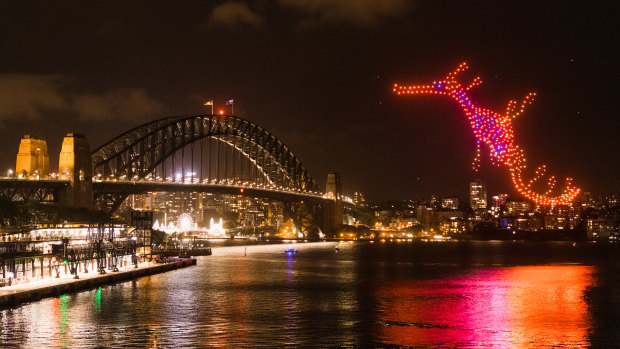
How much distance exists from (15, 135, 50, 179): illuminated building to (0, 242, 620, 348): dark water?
4435 cm

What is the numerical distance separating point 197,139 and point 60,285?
256ft

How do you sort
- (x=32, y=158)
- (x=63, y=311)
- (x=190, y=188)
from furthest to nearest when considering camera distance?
(x=190, y=188), (x=32, y=158), (x=63, y=311)

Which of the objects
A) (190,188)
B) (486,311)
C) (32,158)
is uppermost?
(32,158)

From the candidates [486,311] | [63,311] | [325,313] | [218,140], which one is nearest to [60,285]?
[63,311]

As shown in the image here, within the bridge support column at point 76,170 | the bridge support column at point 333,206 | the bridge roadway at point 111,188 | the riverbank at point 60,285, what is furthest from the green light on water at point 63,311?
the bridge support column at point 333,206

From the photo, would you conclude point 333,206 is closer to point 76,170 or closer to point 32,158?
point 32,158

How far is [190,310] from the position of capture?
1409 inches

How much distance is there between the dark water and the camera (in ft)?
90.3

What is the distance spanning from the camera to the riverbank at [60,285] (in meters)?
35.0

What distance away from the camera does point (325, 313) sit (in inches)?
1393

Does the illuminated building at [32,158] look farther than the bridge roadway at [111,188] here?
Yes

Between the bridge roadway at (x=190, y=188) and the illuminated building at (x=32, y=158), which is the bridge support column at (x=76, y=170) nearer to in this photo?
the bridge roadway at (x=190, y=188)

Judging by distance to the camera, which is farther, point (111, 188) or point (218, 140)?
point (218, 140)

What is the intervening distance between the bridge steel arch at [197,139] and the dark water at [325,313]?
4727 cm
